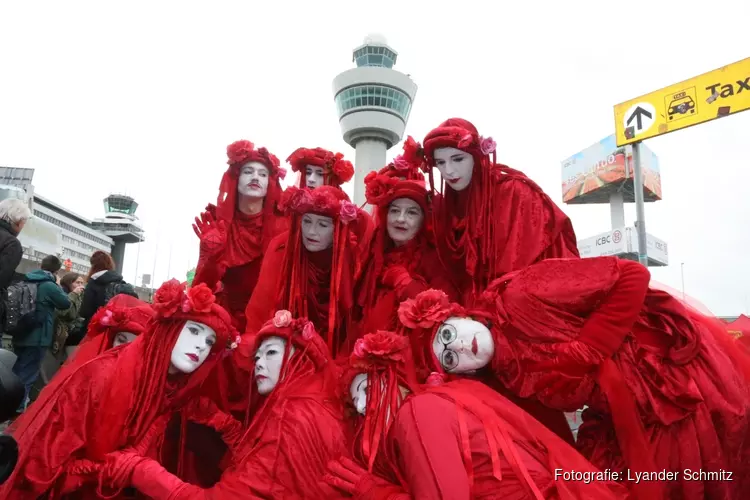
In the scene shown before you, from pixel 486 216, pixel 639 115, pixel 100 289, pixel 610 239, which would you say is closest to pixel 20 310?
pixel 100 289

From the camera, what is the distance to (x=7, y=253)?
4.07 m

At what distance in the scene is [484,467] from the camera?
1.81 m

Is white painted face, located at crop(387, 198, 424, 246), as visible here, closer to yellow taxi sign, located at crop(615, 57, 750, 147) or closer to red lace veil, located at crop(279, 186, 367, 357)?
red lace veil, located at crop(279, 186, 367, 357)

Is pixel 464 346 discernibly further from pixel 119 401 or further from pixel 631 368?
pixel 119 401

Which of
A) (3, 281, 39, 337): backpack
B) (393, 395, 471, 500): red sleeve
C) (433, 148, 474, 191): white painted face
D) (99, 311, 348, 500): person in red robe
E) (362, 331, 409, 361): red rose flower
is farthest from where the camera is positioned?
(3, 281, 39, 337): backpack

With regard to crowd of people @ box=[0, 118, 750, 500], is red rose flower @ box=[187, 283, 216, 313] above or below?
above

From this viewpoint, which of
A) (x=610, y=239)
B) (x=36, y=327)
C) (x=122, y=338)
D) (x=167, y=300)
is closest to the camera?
(x=167, y=300)

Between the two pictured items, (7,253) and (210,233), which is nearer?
(210,233)

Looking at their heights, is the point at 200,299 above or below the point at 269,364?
above

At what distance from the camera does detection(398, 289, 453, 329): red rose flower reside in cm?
228

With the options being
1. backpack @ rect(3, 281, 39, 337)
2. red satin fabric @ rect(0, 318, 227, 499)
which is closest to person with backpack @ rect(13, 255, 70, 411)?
backpack @ rect(3, 281, 39, 337)

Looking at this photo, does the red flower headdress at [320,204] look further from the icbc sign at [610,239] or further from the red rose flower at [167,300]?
the icbc sign at [610,239]

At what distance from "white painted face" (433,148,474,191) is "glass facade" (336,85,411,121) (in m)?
34.7

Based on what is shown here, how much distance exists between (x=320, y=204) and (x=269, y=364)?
109cm
